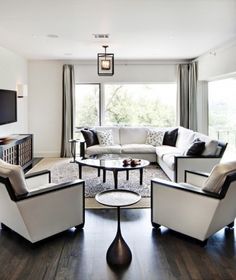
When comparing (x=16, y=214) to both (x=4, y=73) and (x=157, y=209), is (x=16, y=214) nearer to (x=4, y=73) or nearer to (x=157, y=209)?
(x=157, y=209)

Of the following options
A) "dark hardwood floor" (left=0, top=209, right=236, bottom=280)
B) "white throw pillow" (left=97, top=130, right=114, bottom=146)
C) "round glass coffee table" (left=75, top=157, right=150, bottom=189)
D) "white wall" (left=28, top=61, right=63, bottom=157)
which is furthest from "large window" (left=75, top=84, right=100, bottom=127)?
"dark hardwood floor" (left=0, top=209, right=236, bottom=280)

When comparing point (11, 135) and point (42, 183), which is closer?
point (42, 183)

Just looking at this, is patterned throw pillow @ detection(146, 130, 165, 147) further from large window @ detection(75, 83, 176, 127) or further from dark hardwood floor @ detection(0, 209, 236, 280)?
dark hardwood floor @ detection(0, 209, 236, 280)

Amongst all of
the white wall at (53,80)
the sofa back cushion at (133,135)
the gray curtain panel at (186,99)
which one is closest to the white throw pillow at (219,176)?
the sofa back cushion at (133,135)

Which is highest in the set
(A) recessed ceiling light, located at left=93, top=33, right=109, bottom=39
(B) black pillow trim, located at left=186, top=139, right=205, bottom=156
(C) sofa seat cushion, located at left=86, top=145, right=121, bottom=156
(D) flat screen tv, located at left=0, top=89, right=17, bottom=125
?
(A) recessed ceiling light, located at left=93, top=33, right=109, bottom=39

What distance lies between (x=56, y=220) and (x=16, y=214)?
42cm

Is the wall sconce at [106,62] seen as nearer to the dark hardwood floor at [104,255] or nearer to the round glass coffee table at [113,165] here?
the round glass coffee table at [113,165]

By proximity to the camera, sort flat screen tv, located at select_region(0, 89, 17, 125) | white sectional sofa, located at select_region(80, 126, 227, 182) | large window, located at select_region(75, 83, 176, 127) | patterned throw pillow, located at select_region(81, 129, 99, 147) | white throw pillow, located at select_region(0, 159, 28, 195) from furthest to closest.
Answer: large window, located at select_region(75, 83, 176, 127)
patterned throw pillow, located at select_region(81, 129, 99, 147)
flat screen tv, located at select_region(0, 89, 17, 125)
white sectional sofa, located at select_region(80, 126, 227, 182)
white throw pillow, located at select_region(0, 159, 28, 195)

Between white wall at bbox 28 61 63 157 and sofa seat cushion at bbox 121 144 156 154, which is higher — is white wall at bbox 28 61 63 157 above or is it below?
above

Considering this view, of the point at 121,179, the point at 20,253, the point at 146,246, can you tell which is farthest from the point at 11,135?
the point at 146,246

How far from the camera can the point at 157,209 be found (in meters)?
3.41

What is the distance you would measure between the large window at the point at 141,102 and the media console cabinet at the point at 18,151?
246 centimetres

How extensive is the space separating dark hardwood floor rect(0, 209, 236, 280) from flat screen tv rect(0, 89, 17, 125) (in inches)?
120

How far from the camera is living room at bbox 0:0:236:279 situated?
9.05 feet
